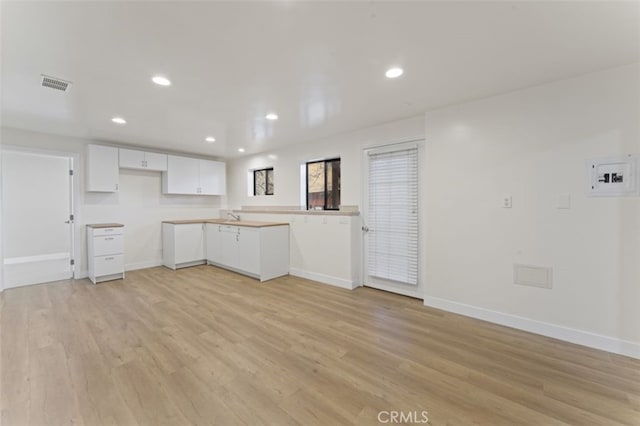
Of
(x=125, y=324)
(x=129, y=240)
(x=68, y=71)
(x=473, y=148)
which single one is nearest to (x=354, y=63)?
(x=473, y=148)

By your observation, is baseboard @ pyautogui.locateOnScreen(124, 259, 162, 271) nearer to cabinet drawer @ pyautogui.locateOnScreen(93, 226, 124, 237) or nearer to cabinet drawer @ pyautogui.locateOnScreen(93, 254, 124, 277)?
cabinet drawer @ pyautogui.locateOnScreen(93, 254, 124, 277)

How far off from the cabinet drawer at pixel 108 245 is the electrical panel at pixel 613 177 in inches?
247

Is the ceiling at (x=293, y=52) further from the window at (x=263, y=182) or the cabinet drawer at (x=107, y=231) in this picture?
the window at (x=263, y=182)

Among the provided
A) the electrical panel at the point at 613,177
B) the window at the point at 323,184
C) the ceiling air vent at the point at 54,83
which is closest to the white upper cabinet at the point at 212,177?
the window at the point at 323,184

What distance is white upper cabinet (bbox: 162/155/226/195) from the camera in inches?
212

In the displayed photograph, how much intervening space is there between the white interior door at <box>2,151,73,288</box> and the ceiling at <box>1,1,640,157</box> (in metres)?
3.45

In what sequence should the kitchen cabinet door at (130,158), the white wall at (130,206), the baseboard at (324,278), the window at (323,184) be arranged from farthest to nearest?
the kitchen cabinet door at (130,158) → the window at (323,184) → the white wall at (130,206) → the baseboard at (324,278)

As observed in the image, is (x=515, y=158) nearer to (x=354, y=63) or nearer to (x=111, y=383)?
(x=354, y=63)

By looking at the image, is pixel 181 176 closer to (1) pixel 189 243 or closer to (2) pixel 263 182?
(1) pixel 189 243

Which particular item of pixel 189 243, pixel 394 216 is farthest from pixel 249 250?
pixel 394 216

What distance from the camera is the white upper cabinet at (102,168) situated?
14.5ft

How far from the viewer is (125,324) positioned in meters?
2.77

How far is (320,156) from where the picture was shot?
4508 millimetres

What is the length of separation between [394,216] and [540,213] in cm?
160
